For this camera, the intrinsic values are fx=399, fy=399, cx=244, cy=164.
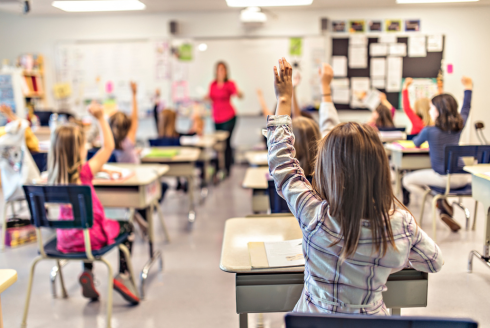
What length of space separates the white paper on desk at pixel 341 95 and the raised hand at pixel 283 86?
5.22m

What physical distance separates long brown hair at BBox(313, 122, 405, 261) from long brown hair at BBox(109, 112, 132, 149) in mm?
2607

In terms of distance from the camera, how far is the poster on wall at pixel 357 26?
584cm

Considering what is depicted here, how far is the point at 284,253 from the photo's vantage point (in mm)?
1332

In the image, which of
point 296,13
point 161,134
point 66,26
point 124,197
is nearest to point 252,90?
point 296,13

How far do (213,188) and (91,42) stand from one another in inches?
131

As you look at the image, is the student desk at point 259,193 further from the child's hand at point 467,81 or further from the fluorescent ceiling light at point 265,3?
the fluorescent ceiling light at point 265,3

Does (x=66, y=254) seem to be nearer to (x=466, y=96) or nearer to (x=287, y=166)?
(x=287, y=166)

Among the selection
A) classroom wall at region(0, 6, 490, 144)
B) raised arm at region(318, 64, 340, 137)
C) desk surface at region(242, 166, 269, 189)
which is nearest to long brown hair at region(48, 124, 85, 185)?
desk surface at region(242, 166, 269, 189)

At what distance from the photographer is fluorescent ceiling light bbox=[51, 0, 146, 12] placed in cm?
518

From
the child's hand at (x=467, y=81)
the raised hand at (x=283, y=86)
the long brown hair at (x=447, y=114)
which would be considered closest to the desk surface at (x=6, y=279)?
the raised hand at (x=283, y=86)

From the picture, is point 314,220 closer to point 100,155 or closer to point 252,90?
point 100,155

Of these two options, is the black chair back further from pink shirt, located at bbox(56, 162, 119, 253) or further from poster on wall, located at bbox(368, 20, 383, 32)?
poster on wall, located at bbox(368, 20, 383, 32)

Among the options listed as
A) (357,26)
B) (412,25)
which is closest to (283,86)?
(412,25)

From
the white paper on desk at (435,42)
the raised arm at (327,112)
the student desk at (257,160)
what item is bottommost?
the student desk at (257,160)
